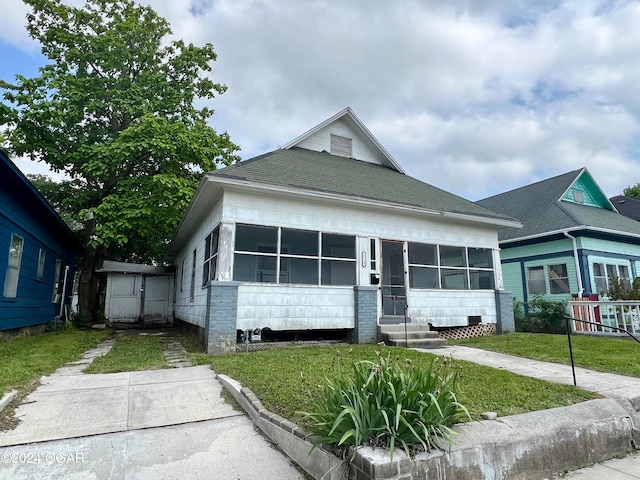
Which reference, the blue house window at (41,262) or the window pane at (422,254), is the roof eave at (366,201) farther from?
the blue house window at (41,262)

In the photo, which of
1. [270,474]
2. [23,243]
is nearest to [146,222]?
[23,243]

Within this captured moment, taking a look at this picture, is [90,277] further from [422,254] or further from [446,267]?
[446,267]

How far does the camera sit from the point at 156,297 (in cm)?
1808

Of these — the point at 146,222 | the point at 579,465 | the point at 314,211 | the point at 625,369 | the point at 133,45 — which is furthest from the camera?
the point at 133,45

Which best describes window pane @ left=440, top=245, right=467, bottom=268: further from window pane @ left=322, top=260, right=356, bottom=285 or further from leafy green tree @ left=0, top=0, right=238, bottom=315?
leafy green tree @ left=0, top=0, right=238, bottom=315

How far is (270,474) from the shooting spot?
280 cm

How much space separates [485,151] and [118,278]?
2305 centimetres

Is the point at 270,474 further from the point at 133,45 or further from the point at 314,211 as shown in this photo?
the point at 133,45

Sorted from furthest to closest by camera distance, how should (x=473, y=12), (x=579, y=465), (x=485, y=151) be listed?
(x=485, y=151) < (x=473, y=12) < (x=579, y=465)

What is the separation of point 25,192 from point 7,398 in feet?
22.7

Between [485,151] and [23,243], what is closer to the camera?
[23,243]

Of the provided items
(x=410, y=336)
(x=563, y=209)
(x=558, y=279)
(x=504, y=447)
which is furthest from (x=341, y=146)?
(x=504, y=447)

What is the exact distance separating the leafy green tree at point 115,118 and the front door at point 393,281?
310 inches

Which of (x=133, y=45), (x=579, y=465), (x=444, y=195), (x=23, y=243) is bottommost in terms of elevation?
(x=579, y=465)
